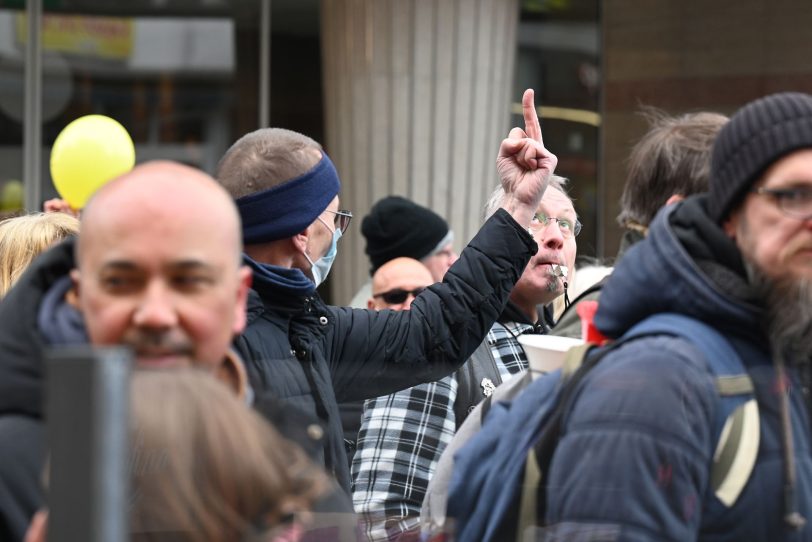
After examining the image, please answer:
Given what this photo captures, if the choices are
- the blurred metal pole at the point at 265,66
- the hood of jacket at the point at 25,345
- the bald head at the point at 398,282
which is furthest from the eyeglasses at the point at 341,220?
the blurred metal pole at the point at 265,66

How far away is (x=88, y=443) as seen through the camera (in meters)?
1.65

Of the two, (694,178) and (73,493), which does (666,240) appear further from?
(73,493)

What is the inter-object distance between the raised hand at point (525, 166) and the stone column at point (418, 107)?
555cm

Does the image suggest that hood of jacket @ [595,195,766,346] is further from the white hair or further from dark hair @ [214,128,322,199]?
the white hair

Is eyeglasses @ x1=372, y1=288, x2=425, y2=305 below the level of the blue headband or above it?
below

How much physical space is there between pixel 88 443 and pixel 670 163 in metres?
1.91

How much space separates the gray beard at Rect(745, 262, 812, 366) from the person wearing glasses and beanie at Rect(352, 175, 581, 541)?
1130 mm

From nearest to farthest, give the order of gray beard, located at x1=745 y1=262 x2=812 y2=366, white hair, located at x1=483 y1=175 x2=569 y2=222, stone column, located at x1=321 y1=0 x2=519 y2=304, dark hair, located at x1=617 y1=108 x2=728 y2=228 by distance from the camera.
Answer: gray beard, located at x1=745 y1=262 x2=812 y2=366
dark hair, located at x1=617 y1=108 x2=728 y2=228
white hair, located at x1=483 y1=175 x2=569 y2=222
stone column, located at x1=321 y1=0 x2=519 y2=304

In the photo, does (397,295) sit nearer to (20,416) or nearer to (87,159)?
(87,159)

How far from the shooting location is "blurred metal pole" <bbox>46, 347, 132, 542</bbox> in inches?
64.7

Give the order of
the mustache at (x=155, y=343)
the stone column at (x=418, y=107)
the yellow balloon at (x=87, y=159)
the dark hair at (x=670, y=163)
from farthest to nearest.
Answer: the stone column at (x=418, y=107)
the yellow balloon at (x=87, y=159)
the dark hair at (x=670, y=163)
the mustache at (x=155, y=343)

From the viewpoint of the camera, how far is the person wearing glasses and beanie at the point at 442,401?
3.81 metres

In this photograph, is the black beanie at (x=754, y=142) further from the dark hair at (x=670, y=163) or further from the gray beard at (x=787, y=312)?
the dark hair at (x=670, y=163)

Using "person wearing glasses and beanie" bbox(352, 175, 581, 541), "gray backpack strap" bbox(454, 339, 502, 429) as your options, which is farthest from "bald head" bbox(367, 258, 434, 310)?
"gray backpack strap" bbox(454, 339, 502, 429)
